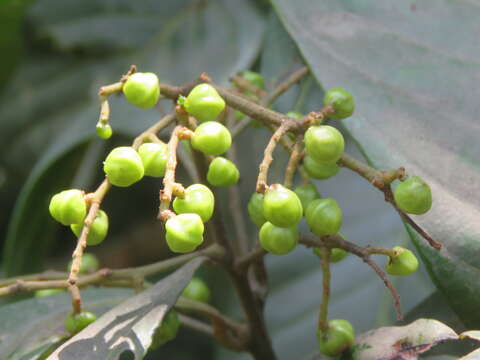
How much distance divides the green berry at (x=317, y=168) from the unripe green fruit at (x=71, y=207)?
284 mm

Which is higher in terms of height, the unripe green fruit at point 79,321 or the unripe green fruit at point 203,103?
the unripe green fruit at point 203,103

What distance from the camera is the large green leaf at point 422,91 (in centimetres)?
86

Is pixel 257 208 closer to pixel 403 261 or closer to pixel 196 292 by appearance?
pixel 403 261

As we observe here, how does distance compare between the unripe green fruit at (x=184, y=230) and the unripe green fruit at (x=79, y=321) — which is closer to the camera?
the unripe green fruit at (x=184, y=230)

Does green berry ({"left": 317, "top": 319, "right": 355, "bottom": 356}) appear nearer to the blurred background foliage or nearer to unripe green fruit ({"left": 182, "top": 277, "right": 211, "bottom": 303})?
the blurred background foliage

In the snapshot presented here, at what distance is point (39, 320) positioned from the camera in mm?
990

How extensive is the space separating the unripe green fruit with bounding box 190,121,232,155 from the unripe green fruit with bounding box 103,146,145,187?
0.08m

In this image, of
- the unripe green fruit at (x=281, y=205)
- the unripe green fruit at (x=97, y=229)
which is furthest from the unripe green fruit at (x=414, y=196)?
the unripe green fruit at (x=97, y=229)

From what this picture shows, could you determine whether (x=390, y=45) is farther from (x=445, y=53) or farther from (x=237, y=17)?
(x=237, y=17)

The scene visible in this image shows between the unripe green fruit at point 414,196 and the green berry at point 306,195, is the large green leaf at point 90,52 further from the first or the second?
the unripe green fruit at point 414,196

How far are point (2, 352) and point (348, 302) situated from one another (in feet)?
2.61

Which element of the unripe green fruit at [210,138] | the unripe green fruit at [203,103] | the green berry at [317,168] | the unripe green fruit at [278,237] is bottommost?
the unripe green fruit at [278,237]

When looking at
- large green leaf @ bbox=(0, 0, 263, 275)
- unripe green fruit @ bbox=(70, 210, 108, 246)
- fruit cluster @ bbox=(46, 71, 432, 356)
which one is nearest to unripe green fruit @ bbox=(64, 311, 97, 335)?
fruit cluster @ bbox=(46, 71, 432, 356)

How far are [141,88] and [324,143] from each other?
0.24 m
